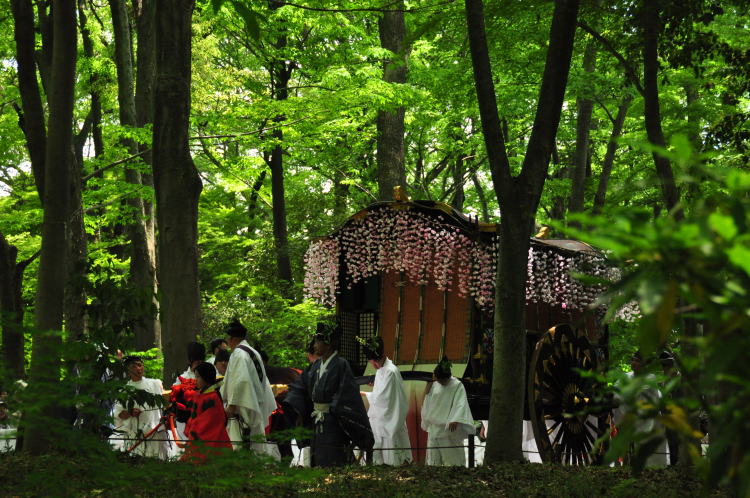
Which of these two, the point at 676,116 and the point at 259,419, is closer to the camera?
the point at 259,419

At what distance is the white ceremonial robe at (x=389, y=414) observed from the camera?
38.0 ft

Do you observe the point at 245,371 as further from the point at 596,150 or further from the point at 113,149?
the point at 596,150

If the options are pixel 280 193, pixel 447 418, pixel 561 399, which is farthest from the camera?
pixel 280 193

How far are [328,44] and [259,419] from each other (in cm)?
1590

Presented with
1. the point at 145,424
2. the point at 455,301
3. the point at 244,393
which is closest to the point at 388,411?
the point at 455,301

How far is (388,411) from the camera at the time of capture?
11.6 meters

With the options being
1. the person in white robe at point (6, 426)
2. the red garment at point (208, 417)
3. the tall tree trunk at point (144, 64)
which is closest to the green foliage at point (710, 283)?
the person in white robe at point (6, 426)

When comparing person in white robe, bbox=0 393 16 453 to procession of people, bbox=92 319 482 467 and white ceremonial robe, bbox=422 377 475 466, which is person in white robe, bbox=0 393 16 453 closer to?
procession of people, bbox=92 319 482 467

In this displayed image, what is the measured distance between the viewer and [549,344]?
11.6 metres

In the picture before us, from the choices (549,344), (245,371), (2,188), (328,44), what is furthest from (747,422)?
(2,188)

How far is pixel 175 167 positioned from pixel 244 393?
277 centimetres

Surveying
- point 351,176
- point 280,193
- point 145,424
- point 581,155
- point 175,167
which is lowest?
point 145,424

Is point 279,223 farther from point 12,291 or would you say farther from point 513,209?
point 513,209

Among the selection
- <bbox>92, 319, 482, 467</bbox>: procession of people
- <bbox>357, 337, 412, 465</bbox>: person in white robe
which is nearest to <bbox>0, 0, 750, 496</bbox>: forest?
<bbox>92, 319, 482, 467</bbox>: procession of people
